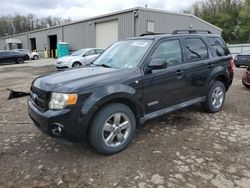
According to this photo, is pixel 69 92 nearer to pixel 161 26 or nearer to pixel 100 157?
pixel 100 157

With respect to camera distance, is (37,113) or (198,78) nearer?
(37,113)

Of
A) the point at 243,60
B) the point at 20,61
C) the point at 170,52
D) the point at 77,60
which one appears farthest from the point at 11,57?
the point at 170,52

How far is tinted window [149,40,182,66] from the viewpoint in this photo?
4217mm

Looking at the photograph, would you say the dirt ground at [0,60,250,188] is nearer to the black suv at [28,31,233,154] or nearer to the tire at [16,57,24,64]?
the black suv at [28,31,233,154]

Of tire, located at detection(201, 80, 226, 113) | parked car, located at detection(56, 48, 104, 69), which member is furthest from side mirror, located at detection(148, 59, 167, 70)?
parked car, located at detection(56, 48, 104, 69)

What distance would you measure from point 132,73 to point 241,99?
180 inches

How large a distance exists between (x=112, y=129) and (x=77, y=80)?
2.93 ft

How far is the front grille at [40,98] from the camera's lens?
3318 millimetres

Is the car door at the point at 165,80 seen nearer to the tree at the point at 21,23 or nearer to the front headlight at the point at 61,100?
the front headlight at the point at 61,100

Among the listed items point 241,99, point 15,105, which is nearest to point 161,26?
point 241,99

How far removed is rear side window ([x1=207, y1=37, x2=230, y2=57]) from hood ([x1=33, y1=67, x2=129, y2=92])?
8.71 feet

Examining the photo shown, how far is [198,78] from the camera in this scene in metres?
4.89

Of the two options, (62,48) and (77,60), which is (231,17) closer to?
(62,48)

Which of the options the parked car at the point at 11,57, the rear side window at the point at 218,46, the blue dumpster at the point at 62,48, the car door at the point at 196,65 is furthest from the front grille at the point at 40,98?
the blue dumpster at the point at 62,48
